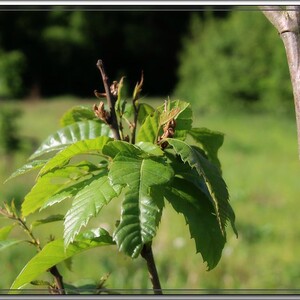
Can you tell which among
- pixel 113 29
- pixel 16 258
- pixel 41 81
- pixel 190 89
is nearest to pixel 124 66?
pixel 113 29

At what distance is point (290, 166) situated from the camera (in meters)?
7.10

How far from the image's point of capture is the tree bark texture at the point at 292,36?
2.37 feet

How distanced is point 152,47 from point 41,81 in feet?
12.4

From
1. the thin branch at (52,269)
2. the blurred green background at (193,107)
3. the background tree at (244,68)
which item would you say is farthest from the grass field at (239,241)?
the background tree at (244,68)

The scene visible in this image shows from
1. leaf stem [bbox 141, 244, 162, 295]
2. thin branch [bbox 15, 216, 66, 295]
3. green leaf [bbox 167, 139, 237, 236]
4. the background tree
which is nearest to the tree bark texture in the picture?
green leaf [bbox 167, 139, 237, 236]

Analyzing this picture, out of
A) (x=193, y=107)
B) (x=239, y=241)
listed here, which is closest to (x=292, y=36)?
(x=239, y=241)

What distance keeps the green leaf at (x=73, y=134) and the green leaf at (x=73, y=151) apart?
77mm

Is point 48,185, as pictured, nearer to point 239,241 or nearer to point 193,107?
point 239,241

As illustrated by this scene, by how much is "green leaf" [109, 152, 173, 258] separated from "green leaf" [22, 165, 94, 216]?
0.42 feet

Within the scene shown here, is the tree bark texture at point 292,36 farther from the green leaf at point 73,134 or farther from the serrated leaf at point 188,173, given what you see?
the green leaf at point 73,134

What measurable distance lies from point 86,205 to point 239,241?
3554 millimetres

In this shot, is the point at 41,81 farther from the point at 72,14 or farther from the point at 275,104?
the point at 275,104

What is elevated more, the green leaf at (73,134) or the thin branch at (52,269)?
the green leaf at (73,134)

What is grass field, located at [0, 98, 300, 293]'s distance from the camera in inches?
127
